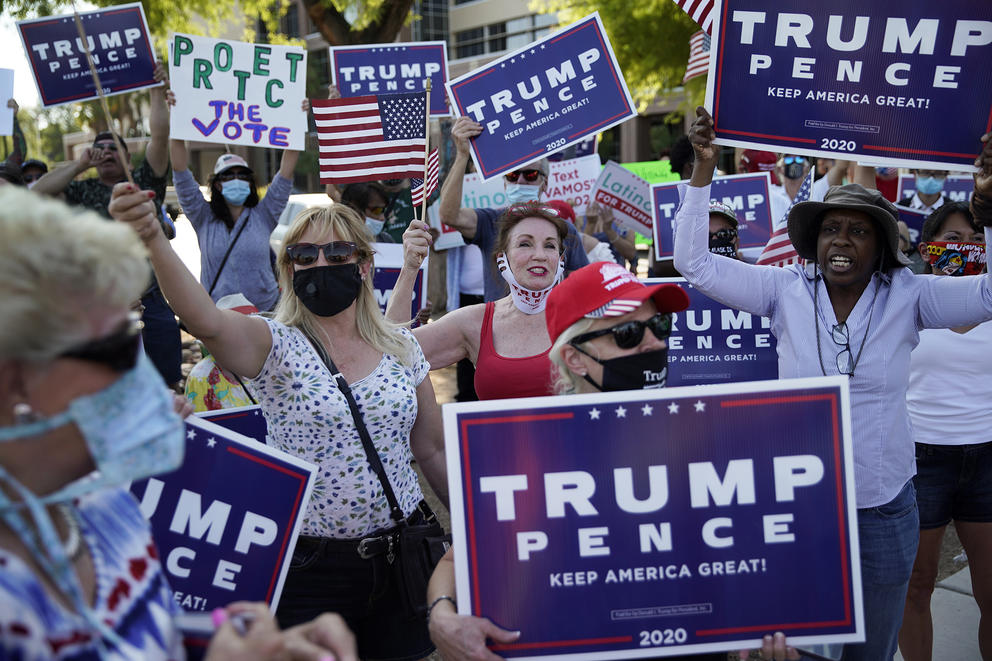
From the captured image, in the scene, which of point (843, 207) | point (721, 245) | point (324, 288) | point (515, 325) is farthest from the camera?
point (721, 245)

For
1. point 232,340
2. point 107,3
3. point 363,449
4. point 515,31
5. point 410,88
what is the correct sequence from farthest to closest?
point 515,31, point 107,3, point 410,88, point 363,449, point 232,340

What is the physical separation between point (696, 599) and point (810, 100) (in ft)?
6.87

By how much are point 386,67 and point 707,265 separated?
197 inches

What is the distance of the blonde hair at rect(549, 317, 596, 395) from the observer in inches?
97.7

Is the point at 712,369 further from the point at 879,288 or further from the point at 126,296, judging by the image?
the point at 126,296

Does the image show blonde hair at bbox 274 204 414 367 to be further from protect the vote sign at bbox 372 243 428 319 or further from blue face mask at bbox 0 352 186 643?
protect the vote sign at bbox 372 243 428 319

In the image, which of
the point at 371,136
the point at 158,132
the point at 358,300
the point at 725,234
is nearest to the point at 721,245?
the point at 725,234

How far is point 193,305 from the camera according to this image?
2609 mm

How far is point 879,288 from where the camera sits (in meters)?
3.27

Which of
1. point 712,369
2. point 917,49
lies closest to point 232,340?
point 917,49

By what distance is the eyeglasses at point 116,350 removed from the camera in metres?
1.30

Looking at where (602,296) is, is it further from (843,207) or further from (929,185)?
(929,185)

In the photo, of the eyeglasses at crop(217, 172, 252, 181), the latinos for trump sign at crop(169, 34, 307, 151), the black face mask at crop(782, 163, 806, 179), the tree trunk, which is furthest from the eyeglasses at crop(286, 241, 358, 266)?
the tree trunk

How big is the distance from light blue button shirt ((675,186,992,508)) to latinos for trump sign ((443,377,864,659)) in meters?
0.96
